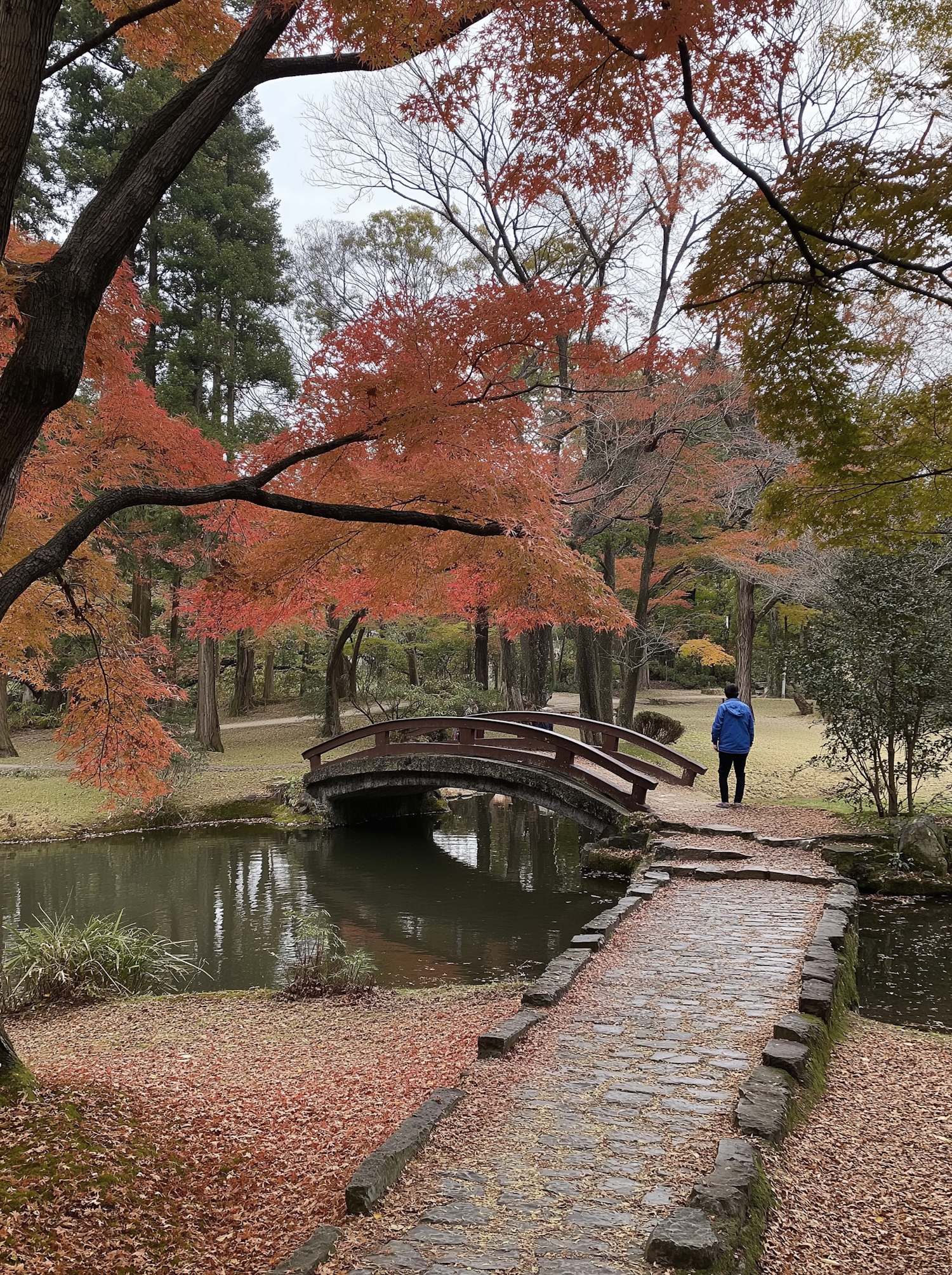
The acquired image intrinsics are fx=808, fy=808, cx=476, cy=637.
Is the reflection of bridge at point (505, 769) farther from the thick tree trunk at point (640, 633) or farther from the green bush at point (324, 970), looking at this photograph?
the green bush at point (324, 970)

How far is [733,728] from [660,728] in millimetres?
8069

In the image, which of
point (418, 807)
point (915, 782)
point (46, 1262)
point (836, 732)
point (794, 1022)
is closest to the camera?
point (46, 1262)

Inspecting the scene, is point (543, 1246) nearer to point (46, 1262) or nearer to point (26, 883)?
point (46, 1262)

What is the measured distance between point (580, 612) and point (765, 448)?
10.4 m

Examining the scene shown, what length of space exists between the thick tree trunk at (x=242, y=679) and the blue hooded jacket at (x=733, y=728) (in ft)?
60.2

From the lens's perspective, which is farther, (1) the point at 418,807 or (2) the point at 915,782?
(1) the point at 418,807

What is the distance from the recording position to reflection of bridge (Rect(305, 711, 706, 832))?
38.4 feet

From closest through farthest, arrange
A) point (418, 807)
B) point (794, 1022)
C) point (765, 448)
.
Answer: point (794, 1022) → point (765, 448) → point (418, 807)

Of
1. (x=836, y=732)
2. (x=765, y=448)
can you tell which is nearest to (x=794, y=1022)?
(x=836, y=732)

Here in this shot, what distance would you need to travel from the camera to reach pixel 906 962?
23.9 ft

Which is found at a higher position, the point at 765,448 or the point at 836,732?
the point at 765,448

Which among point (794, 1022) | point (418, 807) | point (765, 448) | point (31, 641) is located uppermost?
point (765, 448)

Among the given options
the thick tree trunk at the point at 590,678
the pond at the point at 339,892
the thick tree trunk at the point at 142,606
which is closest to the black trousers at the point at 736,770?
the pond at the point at 339,892

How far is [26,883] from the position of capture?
1141 centimetres
